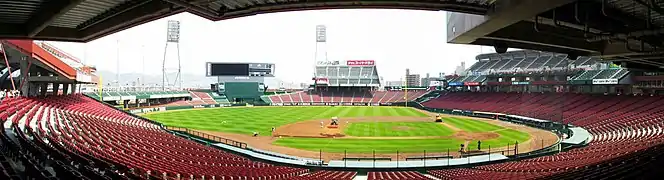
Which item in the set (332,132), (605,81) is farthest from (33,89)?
(605,81)

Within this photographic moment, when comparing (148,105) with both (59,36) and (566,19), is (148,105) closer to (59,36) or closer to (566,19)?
(59,36)

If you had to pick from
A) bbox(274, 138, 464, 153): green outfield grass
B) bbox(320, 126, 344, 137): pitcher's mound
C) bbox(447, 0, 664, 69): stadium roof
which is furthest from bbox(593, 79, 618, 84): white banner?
bbox(447, 0, 664, 69): stadium roof

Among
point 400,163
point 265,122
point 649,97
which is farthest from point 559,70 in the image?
point 400,163

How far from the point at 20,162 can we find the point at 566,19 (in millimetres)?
12489

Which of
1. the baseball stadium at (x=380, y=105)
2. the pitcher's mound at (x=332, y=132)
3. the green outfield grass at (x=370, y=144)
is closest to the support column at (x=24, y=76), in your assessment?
the baseball stadium at (x=380, y=105)

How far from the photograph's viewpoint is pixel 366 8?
30.5 feet

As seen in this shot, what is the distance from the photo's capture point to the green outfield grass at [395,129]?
40.8 m

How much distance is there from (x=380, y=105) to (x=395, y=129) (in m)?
45.6

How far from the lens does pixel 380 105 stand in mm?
90125

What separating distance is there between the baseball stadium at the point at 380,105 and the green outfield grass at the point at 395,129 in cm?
22

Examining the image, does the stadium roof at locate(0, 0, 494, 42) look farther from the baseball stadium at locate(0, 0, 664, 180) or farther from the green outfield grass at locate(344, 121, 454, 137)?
the green outfield grass at locate(344, 121, 454, 137)

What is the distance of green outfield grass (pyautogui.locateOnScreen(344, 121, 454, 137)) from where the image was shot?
4079 centimetres

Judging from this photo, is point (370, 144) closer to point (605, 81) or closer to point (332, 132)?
point (332, 132)

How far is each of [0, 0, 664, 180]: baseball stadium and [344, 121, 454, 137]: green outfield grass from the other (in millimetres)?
219
